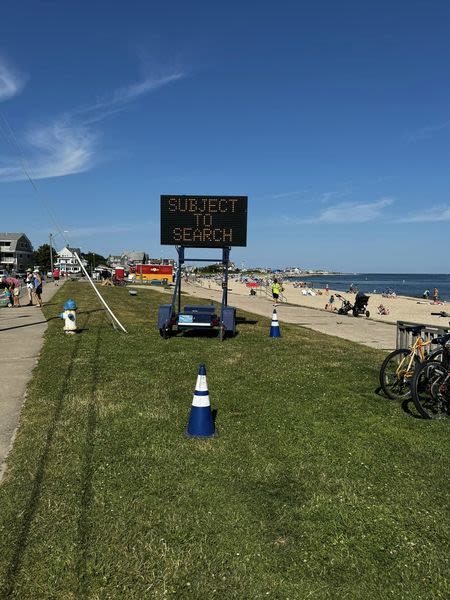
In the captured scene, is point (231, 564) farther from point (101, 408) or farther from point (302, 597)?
point (101, 408)

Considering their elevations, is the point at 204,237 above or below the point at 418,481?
above

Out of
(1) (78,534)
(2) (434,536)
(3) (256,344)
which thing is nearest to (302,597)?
(2) (434,536)

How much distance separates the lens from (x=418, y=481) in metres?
4.46

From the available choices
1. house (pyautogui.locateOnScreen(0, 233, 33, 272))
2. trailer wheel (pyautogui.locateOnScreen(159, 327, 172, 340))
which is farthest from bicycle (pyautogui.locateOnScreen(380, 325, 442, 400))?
house (pyautogui.locateOnScreen(0, 233, 33, 272))

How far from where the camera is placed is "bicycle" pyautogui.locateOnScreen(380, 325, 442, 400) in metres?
7.25

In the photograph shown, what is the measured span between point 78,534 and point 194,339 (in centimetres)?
987

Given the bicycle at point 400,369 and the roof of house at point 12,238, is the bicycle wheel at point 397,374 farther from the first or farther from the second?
the roof of house at point 12,238

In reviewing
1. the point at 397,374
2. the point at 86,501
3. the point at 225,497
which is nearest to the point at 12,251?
the point at 397,374

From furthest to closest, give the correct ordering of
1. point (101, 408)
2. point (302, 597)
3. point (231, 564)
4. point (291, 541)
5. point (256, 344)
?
1. point (256, 344)
2. point (101, 408)
3. point (291, 541)
4. point (231, 564)
5. point (302, 597)

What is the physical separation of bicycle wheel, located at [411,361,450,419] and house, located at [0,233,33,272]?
112966 millimetres

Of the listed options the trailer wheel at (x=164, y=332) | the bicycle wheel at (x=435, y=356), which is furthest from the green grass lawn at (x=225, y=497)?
the trailer wheel at (x=164, y=332)

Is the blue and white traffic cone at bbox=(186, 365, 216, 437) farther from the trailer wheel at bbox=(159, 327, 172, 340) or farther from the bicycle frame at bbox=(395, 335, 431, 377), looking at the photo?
the trailer wheel at bbox=(159, 327, 172, 340)

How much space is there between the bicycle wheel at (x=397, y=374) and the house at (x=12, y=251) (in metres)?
112

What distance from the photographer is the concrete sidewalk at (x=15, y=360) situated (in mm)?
5961
